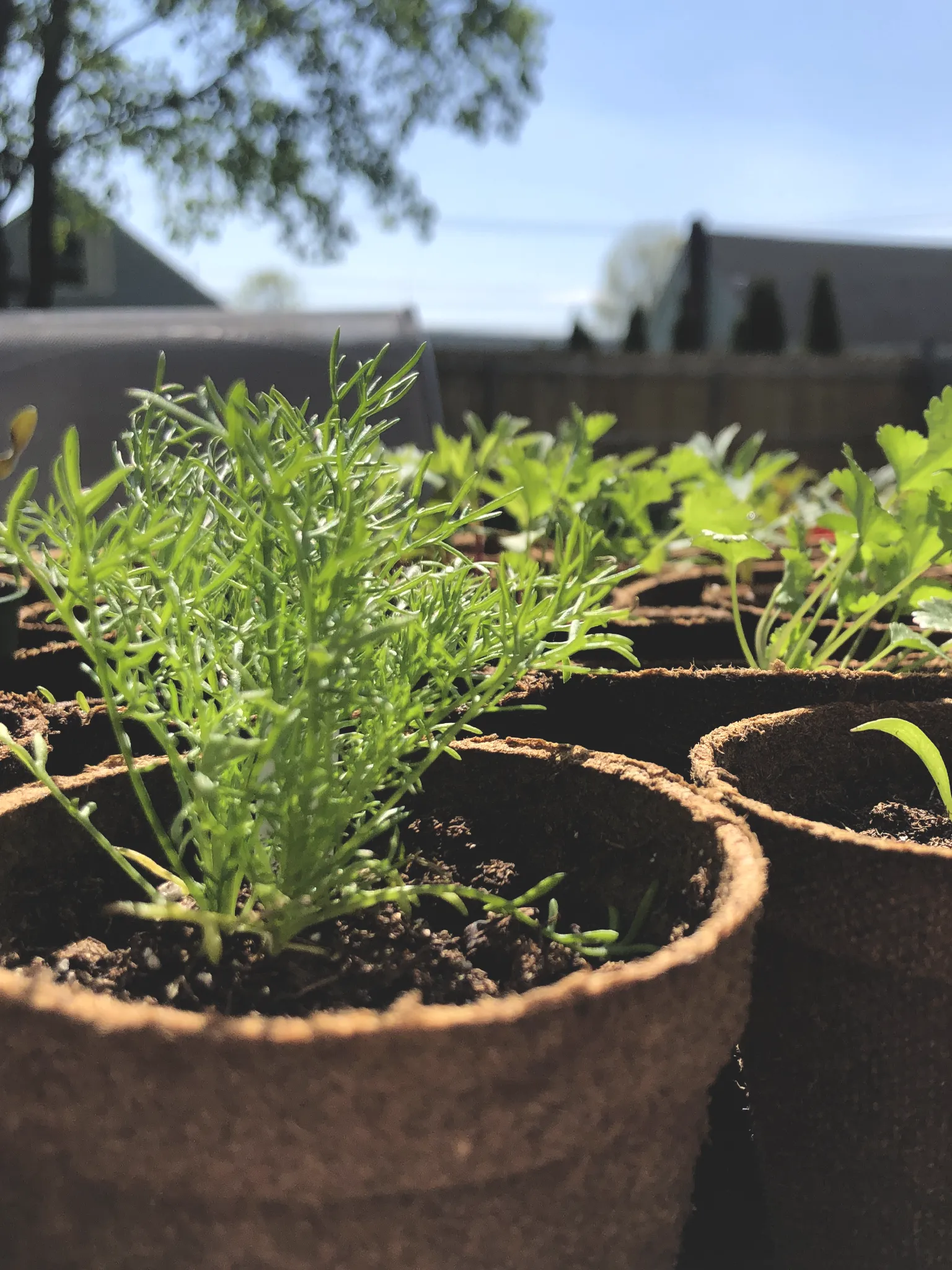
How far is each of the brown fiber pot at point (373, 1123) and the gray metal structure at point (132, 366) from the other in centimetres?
186

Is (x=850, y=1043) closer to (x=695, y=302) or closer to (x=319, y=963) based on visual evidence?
(x=319, y=963)

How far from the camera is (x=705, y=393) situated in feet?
29.1

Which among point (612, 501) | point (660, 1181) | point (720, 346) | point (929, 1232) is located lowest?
point (929, 1232)

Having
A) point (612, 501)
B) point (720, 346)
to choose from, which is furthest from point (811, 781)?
point (720, 346)

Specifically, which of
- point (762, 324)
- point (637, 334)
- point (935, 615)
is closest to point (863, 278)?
point (762, 324)

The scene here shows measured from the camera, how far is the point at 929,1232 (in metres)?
0.53

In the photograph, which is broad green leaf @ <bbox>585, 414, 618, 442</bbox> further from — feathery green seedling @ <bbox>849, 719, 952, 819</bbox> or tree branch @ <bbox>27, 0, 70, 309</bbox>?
tree branch @ <bbox>27, 0, 70, 309</bbox>

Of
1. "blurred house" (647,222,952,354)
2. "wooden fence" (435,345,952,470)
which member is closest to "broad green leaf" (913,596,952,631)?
"wooden fence" (435,345,952,470)

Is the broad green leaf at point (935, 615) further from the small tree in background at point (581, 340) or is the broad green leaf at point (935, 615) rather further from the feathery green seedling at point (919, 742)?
the small tree in background at point (581, 340)

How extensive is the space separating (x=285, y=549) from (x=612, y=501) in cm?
96

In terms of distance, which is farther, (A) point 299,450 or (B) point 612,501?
(B) point 612,501

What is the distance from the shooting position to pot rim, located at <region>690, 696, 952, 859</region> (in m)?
0.48

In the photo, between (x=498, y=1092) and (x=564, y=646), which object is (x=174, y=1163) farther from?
(x=564, y=646)

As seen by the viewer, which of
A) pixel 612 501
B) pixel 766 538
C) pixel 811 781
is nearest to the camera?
pixel 811 781
